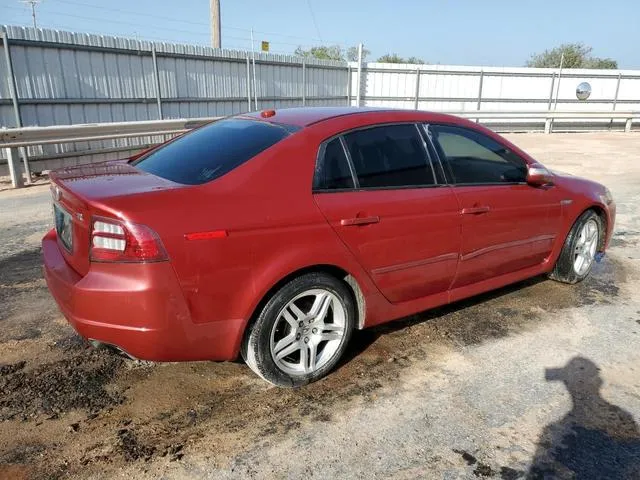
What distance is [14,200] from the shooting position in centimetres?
802

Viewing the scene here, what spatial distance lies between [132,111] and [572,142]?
14348 mm

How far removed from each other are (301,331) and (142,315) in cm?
94

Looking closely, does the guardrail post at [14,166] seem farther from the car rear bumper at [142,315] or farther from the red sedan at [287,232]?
the car rear bumper at [142,315]

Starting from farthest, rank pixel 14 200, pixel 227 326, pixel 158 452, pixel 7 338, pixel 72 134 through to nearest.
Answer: pixel 72 134
pixel 14 200
pixel 7 338
pixel 227 326
pixel 158 452

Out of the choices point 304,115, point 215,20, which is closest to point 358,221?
point 304,115

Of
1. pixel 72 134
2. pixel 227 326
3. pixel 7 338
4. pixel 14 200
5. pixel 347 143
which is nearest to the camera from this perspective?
pixel 227 326

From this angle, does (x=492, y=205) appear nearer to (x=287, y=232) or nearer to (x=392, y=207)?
(x=392, y=207)

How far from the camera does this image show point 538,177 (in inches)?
161

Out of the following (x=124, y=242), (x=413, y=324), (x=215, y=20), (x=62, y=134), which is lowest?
(x=413, y=324)

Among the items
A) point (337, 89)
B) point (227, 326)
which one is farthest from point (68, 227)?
point (337, 89)

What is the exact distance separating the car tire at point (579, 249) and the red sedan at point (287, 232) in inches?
25.3

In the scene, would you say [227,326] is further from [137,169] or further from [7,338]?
[7,338]

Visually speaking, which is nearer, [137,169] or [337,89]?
[137,169]

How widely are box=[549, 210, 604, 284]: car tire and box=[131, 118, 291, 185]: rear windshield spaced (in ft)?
9.48
